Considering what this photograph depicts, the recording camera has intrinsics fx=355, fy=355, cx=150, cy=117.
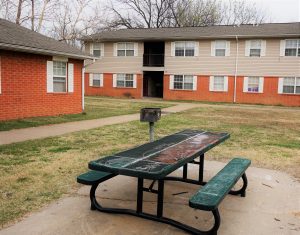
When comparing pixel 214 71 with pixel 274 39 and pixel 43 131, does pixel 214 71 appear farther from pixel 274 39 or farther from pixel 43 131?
pixel 43 131

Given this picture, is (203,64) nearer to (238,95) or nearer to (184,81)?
(184,81)

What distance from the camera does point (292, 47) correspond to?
87.9 feet

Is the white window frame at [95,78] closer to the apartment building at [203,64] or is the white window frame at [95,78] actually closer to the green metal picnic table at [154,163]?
the apartment building at [203,64]

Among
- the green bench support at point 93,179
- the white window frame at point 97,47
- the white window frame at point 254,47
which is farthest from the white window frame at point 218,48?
the green bench support at point 93,179

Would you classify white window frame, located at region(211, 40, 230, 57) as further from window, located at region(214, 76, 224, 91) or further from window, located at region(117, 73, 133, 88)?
window, located at region(117, 73, 133, 88)

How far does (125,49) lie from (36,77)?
19139 millimetres

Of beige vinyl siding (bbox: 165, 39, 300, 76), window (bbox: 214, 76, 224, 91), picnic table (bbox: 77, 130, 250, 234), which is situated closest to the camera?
picnic table (bbox: 77, 130, 250, 234)

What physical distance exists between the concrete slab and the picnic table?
17cm

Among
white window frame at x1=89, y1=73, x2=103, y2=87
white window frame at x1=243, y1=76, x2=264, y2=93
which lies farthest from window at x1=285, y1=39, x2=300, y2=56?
white window frame at x1=89, y1=73, x2=103, y2=87

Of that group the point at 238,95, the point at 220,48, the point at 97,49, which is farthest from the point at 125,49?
the point at 238,95

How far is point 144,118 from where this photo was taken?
583cm

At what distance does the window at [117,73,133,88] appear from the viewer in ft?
107

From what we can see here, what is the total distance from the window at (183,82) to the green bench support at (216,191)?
2530cm

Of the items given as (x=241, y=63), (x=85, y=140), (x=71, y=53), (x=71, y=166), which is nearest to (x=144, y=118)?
(x=71, y=166)
